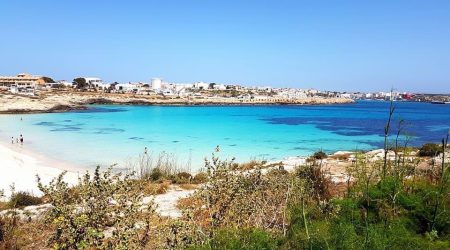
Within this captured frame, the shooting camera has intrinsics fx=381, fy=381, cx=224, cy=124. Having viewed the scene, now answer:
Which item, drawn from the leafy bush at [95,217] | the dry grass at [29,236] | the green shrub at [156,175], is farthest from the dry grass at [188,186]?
the leafy bush at [95,217]

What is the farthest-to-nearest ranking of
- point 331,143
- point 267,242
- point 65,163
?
point 331,143, point 65,163, point 267,242

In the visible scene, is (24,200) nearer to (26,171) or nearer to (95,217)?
(95,217)

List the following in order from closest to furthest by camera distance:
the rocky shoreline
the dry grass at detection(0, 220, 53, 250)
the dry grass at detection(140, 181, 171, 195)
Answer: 1. the dry grass at detection(0, 220, 53, 250)
2. the dry grass at detection(140, 181, 171, 195)
3. the rocky shoreline

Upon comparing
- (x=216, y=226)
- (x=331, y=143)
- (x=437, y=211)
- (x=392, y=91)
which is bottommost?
(x=331, y=143)

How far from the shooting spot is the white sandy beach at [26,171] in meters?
15.6

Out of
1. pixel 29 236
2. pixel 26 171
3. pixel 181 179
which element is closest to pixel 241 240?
pixel 29 236

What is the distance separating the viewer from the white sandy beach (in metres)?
15.6

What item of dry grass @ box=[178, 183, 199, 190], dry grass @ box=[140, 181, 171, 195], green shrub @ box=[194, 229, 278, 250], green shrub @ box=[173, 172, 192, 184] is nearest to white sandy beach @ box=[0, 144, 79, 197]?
dry grass @ box=[140, 181, 171, 195]

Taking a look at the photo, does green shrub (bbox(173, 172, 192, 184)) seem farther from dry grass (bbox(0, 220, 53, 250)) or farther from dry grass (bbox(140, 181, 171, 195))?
dry grass (bbox(0, 220, 53, 250))

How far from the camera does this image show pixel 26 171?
62.2ft

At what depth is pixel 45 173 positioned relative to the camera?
18969mm

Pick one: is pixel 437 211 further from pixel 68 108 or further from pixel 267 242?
pixel 68 108

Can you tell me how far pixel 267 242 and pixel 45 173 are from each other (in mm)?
17116

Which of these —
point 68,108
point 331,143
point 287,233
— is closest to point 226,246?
point 287,233
